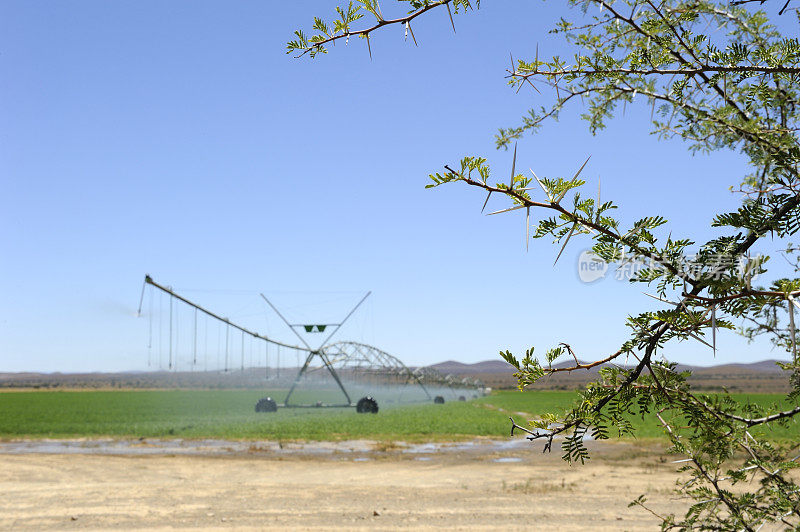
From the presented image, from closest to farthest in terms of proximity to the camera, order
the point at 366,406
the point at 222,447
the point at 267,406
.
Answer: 1. the point at 222,447
2. the point at 366,406
3. the point at 267,406

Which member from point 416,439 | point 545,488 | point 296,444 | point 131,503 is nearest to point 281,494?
point 131,503

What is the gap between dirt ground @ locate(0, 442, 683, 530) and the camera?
38.2 feet

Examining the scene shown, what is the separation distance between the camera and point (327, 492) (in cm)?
1435

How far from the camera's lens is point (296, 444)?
2616 centimetres

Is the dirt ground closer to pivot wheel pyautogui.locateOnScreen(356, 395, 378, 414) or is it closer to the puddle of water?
the puddle of water

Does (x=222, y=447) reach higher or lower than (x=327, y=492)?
lower

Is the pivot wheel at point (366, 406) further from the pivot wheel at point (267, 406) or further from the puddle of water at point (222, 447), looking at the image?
the puddle of water at point (222, 447)

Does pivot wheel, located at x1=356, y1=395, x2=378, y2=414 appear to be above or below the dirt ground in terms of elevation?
below

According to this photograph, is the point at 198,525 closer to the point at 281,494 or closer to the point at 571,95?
the point at 281,494

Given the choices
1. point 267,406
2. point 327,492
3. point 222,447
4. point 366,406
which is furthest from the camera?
point 267,406

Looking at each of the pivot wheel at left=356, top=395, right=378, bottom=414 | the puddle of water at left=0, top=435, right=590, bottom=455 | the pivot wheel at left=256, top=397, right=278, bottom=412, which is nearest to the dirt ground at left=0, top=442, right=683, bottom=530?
the puddle of water at left=0, top=435, right=590, bottom=455

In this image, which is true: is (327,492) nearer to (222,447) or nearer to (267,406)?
(222,447)

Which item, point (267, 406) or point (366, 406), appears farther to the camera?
point (267, 406)

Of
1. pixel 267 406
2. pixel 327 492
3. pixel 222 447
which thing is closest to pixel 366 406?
pixel 267 406
